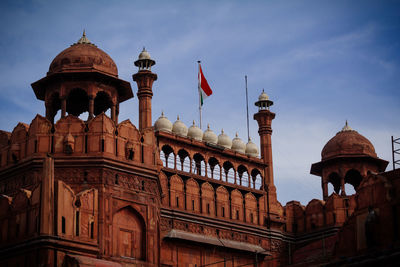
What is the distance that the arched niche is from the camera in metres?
29.3

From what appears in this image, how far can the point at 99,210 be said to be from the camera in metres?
29.0

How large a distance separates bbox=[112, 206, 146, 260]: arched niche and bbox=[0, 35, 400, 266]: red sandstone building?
34mm

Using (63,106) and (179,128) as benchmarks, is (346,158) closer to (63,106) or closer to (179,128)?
(179,128)

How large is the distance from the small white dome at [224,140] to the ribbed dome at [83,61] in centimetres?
848

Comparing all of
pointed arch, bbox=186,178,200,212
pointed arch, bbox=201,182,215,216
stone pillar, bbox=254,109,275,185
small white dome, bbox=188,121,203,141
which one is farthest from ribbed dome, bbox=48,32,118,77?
stone pillar, bbox=254,109,275,185

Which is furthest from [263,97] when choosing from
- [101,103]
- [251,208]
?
[101,103]

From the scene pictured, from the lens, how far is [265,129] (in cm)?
4266

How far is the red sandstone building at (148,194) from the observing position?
27188 millimetres

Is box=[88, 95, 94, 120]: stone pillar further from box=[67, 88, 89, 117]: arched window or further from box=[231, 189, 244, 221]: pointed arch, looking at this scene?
box=[231, 189, 244, 221]: pointed arch

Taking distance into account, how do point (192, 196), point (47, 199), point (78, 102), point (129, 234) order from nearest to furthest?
point (47, 199) → point (129, 234) → point (78, 102) → point (192, 196)

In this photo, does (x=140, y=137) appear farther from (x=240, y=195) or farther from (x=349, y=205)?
(x=349, y=205)

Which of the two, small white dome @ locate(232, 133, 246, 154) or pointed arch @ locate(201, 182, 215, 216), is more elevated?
small white dome @ locate(232, 133, 246, 154)

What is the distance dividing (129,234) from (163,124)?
9.15 metres

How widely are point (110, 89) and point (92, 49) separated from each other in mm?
1528
